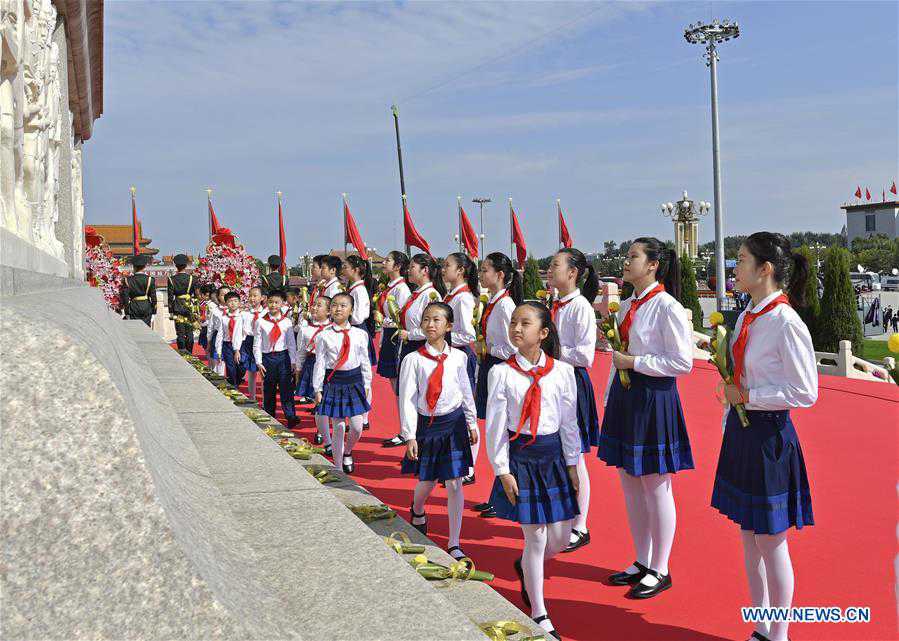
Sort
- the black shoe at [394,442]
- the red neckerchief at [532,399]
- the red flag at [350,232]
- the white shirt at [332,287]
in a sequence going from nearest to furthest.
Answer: the red neckerchief at [532,399] < the black shoe at [394,442] < the white shirt at [332,287] < the red flag at [350,232]

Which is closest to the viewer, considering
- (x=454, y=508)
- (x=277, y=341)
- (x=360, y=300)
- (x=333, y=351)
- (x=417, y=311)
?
(x=454, y=508)

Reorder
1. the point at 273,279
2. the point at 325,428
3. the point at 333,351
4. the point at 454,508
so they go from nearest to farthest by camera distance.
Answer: the point at 454,508
the point at 333,351
the point at 325,428
the point at 273,279

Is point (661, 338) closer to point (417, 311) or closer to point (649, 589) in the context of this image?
point (649, 589)

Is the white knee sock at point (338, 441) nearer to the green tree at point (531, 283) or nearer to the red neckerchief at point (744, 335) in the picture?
the red neckerchief at point (744, 335)

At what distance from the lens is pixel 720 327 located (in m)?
3.50

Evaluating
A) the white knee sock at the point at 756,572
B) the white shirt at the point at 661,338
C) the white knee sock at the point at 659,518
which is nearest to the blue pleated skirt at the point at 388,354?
the white shirt at the point at 661,338

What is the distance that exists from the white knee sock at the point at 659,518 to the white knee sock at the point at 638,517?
61 mm

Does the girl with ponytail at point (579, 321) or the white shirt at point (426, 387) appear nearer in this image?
the white shirt at point (426, 387)

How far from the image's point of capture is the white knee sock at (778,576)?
318 centimetres

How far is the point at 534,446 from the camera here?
349 cm

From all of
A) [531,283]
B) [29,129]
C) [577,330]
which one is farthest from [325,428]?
[531,283]

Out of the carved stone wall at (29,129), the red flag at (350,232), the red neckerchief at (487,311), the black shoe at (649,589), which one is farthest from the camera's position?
the red flag at (350,232)

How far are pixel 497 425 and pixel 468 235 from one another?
57.9 ft

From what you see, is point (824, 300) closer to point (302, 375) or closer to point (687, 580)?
point (302, 375)
